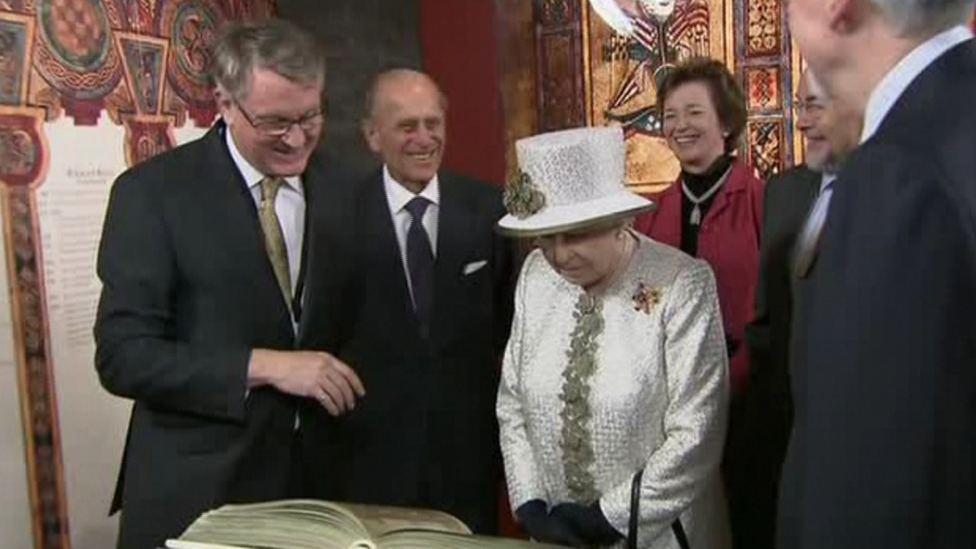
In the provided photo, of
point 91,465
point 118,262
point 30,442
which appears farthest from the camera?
point 91,465

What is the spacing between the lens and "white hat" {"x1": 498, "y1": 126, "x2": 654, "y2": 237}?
1.51 metres

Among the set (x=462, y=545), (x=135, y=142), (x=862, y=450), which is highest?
(x=135, y=142)

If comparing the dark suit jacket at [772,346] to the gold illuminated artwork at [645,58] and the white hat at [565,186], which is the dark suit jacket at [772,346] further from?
the gold illuminated artwork at [645,58]

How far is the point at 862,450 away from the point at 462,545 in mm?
386

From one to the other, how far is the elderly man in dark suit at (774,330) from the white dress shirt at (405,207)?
25.6 inches

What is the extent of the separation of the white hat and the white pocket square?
44cm

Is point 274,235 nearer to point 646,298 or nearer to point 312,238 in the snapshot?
point 312,238

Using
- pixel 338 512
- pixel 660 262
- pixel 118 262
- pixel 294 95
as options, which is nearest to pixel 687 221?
pixel 660 262

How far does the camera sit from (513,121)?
361 cm

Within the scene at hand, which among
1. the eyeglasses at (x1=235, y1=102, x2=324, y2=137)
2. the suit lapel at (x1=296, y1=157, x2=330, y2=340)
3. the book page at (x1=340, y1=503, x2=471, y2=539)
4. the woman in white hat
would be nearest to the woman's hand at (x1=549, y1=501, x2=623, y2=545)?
the woman in white hat

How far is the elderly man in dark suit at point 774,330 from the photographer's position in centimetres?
177

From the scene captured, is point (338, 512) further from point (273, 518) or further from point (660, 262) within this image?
point (660, 262)

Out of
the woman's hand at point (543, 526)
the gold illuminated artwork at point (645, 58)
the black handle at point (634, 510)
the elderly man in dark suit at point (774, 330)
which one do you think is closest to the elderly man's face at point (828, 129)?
the elderly man in dark suit at point (774, 330)

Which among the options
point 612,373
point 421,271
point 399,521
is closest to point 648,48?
point 421,271
